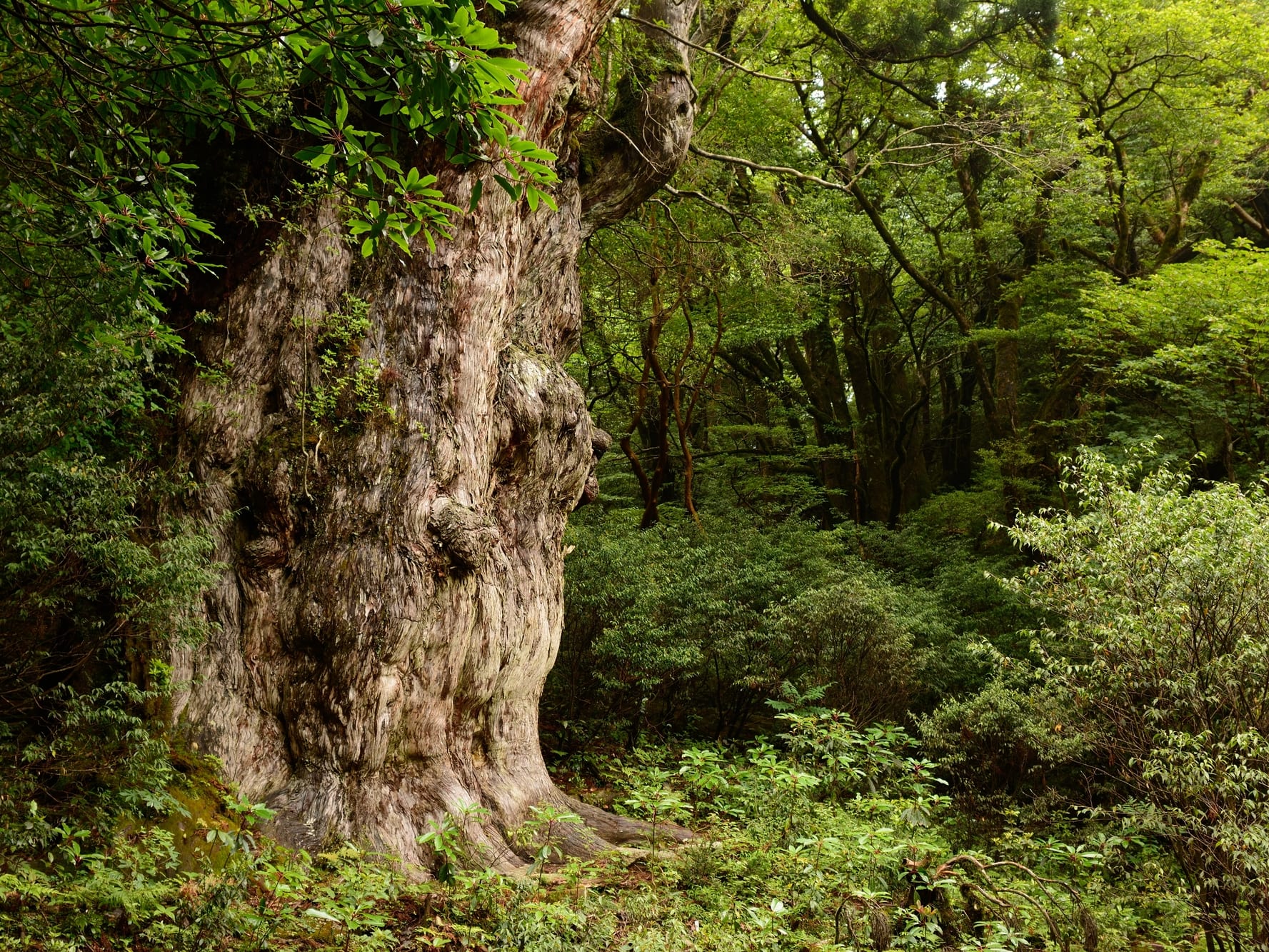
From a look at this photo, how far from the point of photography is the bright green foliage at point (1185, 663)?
14.6ft

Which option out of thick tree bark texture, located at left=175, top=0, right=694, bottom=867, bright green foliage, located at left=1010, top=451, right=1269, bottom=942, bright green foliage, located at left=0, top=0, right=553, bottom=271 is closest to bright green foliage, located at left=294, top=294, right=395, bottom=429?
thick tree bark texture, located at left=175, top=0, right=694, bottom=867

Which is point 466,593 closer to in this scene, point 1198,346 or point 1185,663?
point 1185,663

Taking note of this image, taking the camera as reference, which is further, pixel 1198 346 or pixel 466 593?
pixel 1198 346

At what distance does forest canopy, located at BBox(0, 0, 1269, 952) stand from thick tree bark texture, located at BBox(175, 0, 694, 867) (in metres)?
0.02

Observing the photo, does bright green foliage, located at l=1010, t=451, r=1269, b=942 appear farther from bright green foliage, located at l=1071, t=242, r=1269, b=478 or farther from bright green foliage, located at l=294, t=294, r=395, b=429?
bright green foliage, located at l=1071, t=242, r=1269, b=478

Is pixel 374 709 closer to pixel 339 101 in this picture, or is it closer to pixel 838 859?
pixel 838 859

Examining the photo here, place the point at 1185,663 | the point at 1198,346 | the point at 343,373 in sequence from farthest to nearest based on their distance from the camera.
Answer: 1. the point at 1198,346
2. the point at 1185,663
3. the point at 343,373

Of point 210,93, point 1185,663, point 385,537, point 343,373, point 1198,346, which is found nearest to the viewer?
point 210,93

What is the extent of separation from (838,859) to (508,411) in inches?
133

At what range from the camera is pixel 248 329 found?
15.2 feet

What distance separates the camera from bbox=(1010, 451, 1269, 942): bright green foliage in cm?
445

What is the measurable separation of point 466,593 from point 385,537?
0.63 meters

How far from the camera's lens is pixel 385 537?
15.3 ft

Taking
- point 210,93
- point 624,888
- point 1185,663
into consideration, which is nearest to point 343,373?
point 210,93
